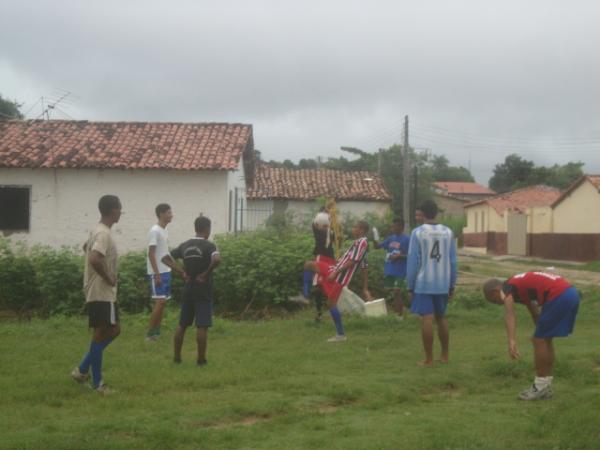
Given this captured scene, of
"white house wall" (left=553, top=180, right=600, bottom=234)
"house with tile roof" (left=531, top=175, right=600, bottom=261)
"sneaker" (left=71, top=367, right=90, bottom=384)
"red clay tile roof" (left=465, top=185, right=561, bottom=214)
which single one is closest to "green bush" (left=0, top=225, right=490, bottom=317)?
"sneaker" (left=71, top=367, right=90, bottom=384)

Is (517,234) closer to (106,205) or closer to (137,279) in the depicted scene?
(137,279)

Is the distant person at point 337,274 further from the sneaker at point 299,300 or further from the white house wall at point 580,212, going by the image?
the white house wall at point 580,212

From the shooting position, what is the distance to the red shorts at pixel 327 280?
11086 millimetres

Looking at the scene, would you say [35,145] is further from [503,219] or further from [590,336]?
[503,219]

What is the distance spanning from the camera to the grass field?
5.77 m

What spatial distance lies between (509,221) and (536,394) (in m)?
37.9

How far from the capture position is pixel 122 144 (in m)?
22.6

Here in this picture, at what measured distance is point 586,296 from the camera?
663 inches

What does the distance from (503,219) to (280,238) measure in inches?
1256

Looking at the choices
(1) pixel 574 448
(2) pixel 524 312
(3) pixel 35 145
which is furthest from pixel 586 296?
(3) pixel 35 145

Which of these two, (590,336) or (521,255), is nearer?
(590,336)

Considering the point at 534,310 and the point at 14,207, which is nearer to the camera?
the point at 534,310

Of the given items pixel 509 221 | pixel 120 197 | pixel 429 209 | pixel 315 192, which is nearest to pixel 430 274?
pixel 429 209

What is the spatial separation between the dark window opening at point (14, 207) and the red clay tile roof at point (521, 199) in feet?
99.0
